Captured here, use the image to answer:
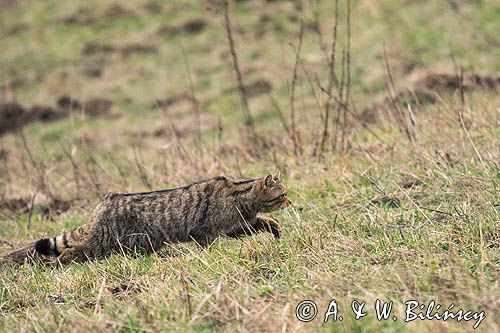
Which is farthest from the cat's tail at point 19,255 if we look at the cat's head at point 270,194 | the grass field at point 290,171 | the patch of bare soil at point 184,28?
the patch of bare soil at point 184,28

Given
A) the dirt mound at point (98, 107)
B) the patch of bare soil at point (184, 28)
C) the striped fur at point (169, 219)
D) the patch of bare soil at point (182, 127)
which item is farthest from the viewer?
the patch of bare soil at point (184, 28)

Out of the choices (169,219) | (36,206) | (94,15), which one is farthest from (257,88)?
(169,219)

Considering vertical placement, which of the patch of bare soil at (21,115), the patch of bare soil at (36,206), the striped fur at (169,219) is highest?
the striped fur at (169,219)

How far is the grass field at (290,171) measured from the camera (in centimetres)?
406

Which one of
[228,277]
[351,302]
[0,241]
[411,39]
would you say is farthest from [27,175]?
[411,39]

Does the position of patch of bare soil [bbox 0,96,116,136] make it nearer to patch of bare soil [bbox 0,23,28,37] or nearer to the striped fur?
patch of bare soil [bbox 0,23,28,37]

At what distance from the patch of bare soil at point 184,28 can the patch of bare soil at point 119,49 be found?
668 mm

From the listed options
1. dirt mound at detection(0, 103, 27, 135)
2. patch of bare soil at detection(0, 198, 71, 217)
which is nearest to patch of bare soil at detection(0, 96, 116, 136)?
dirt mound at detection(0, 103, 27, 135)

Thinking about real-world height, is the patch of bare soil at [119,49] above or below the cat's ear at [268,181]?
below

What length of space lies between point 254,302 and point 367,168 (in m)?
2.81

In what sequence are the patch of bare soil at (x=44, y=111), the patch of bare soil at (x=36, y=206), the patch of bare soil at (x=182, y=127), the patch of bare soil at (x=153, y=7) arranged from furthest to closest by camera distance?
the patch of bare soil at (x=153, y=7) < the patch of bare soil at (x=44, y=111) < the patch of bare soil at (x=182, y=127) < the patch of bare soil at (x=36, y=206)

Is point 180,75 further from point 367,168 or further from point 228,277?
point 228,277

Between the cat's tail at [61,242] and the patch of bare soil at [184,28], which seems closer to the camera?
the cat's tail at [61,242]

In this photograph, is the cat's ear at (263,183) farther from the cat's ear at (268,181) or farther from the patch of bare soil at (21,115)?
the patch of bare soil at (21,115)
